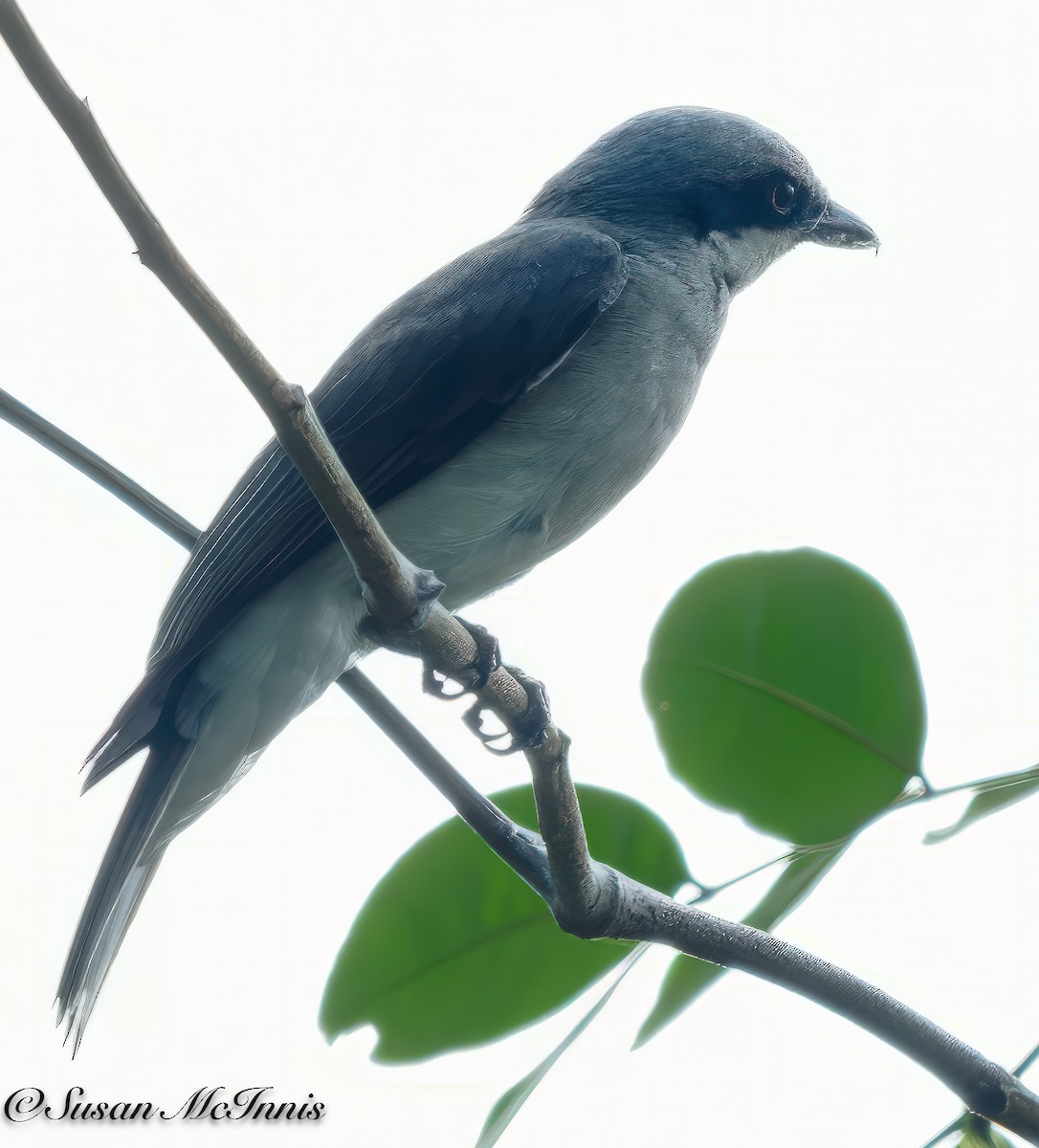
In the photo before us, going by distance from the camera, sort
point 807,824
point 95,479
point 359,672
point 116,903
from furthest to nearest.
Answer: point 116,903 → point 359,672 → point 807,824 → point 95,479

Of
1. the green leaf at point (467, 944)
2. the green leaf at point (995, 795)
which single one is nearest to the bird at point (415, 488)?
the green leaf at point (467, 944)

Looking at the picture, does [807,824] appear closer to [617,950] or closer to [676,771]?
[676,771]

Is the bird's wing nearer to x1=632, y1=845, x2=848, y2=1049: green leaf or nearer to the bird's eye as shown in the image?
the bird's eye

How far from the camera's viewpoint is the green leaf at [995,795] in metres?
1.43

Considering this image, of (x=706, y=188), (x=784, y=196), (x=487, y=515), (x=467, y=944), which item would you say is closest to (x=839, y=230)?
(x=784, y=196)

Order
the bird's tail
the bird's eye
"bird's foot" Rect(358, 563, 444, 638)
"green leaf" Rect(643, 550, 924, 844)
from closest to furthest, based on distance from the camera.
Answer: "bird's foot" Rect(358, 563, 444, 638), "green leaf" Rect(643, 550, 924, 844), the bird's tail, the bird's eye

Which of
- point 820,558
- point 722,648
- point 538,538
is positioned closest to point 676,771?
point 722,648

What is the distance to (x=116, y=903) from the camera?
210 cm

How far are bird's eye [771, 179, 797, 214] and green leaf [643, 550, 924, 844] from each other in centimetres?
132

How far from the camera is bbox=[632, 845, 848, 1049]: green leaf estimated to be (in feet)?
5.01

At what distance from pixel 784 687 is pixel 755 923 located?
0.33 metres

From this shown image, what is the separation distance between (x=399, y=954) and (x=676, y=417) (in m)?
1.11

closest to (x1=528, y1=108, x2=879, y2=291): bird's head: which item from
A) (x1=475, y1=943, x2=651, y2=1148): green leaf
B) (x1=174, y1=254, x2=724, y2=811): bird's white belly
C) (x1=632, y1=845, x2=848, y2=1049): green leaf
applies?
(x1=174, y1=254, x2=724, y2=811): bird's white belly

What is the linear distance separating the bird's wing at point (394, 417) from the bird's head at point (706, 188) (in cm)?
41
